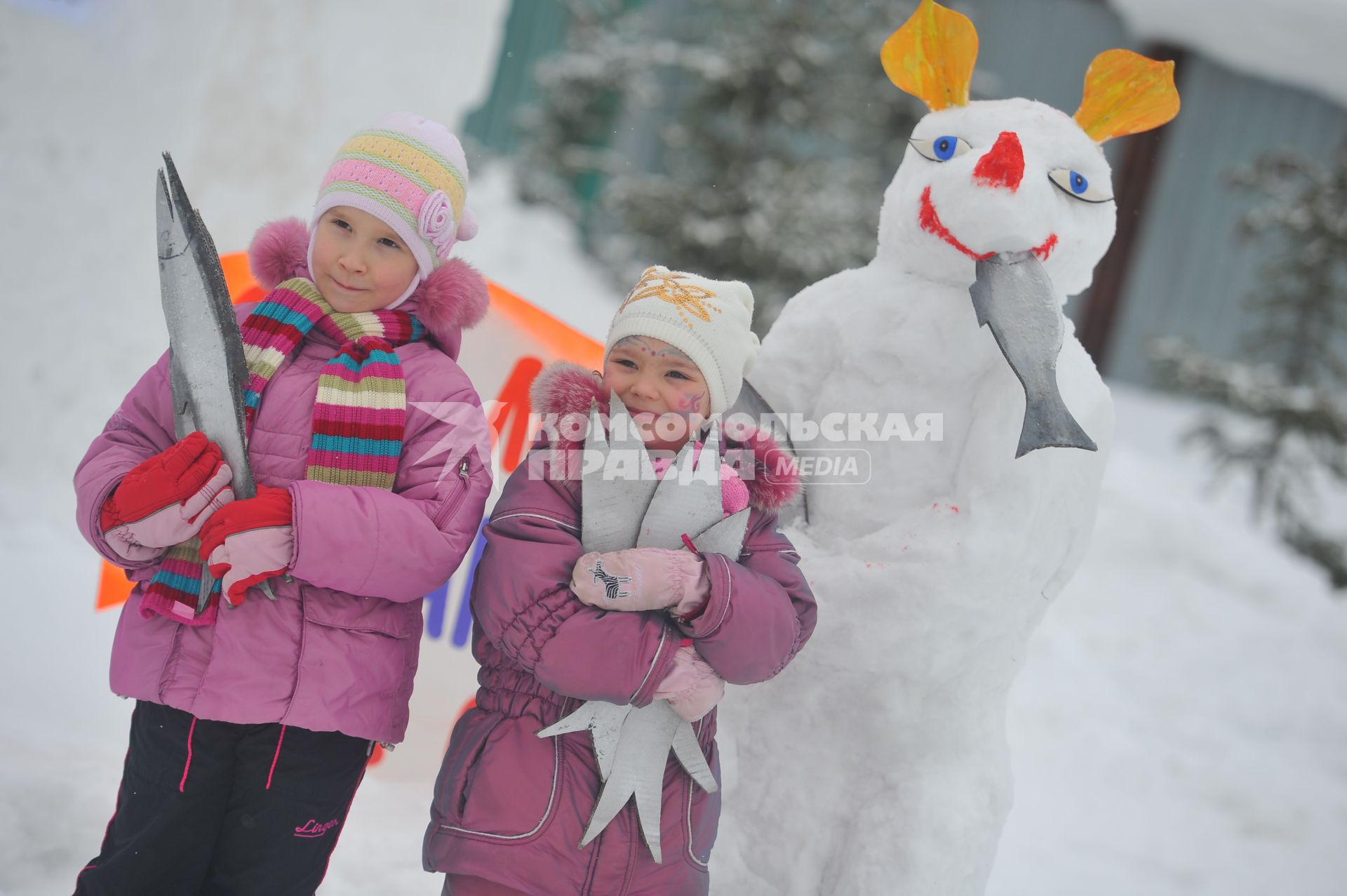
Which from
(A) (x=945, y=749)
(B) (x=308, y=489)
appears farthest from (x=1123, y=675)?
(B) (x=308, y=489)

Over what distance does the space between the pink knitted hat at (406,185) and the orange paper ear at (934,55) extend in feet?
2.86

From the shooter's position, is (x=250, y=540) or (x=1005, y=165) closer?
(x=250, y=540)

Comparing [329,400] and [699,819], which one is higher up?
[329,400]

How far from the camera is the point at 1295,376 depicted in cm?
716

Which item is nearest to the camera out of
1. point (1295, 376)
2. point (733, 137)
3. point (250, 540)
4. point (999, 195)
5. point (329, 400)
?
point (250, 540)

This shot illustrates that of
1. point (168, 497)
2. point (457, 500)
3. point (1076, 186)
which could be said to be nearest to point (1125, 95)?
point (1076, 186)

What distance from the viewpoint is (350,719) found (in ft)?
4.65

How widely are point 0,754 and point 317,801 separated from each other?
1053 mm

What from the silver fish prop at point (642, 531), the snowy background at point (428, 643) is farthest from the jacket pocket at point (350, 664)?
the snowy background at point (428, 643)

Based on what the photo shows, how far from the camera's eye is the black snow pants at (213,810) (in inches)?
54.7

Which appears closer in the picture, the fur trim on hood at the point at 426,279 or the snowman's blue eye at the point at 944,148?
the fur trim on hood at the point at 426,279

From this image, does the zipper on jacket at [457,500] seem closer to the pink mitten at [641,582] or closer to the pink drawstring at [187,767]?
the pink mitten at [641,582]

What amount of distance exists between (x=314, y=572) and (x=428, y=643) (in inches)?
38.6

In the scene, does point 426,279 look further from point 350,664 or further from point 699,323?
point 350,664
